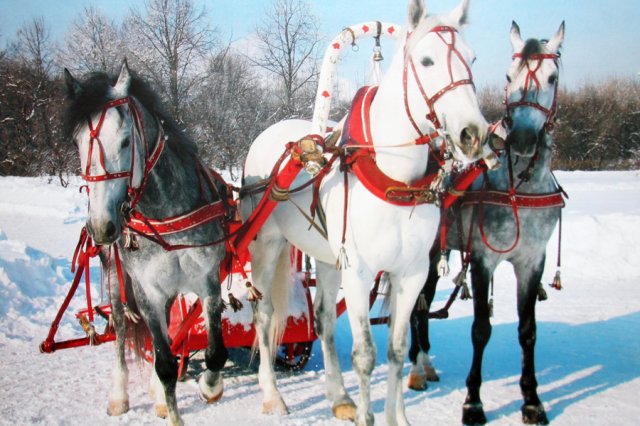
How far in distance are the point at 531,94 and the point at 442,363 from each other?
2623 millimetres

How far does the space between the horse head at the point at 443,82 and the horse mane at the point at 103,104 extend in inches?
61.1

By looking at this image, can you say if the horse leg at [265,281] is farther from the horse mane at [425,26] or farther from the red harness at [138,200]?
the horse mane at [425,26]

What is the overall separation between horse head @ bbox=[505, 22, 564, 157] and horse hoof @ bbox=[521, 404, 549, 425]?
174cm

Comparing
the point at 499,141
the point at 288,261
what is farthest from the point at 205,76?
the point at 499,141

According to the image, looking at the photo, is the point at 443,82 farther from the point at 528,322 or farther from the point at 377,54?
the point at 528,322

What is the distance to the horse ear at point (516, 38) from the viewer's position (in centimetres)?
359

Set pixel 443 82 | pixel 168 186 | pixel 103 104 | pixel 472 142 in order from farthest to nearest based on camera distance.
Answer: pixel 168 186 → pixel 103 104 → pixel 443 82 → pixel 472 142

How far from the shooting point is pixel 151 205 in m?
3.11

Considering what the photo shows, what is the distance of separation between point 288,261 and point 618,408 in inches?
106

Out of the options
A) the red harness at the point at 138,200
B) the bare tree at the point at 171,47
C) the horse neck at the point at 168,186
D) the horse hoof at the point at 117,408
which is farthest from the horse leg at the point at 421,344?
the bare tree at the point at 171,47

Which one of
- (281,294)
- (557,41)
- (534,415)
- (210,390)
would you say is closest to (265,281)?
(281,294)

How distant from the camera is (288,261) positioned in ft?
14.0

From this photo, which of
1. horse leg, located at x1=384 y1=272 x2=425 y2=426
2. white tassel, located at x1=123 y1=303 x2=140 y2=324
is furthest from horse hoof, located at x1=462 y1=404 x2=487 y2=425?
white tassel, located at x1=123 y1=303 x2=140 y2=324

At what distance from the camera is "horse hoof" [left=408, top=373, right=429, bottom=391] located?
405cm
